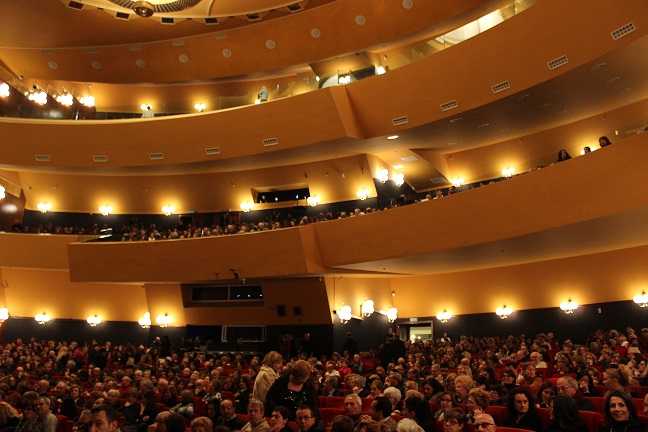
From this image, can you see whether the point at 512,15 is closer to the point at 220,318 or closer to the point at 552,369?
the point at 552,369

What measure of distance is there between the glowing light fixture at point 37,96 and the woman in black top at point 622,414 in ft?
57.1

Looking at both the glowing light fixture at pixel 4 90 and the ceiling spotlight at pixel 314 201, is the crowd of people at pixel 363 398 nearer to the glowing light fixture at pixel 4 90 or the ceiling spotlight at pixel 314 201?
the ceiling spotlight at pixel 314 201

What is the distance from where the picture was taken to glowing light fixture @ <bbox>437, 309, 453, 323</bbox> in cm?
1512

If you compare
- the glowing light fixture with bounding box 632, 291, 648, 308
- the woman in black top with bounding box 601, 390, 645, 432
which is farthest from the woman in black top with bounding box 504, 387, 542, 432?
the glowing light fixture with bounding box 632, 291, 648, 308

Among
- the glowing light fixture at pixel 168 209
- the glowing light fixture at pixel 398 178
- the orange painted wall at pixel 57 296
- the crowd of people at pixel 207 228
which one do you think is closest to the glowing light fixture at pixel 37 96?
the crowd of people at pixel 207 228

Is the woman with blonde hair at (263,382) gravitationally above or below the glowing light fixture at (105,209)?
below

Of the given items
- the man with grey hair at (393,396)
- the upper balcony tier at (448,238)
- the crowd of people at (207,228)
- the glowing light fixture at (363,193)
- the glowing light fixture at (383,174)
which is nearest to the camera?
the man with grey hair at (393,396)

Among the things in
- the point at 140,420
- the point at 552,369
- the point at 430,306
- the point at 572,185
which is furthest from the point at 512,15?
the point at 140,420

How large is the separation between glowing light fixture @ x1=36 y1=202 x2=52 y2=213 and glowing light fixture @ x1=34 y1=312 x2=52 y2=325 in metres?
3.33

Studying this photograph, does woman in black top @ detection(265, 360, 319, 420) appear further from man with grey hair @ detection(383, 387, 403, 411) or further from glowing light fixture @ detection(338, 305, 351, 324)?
glowing light fixture @ detection(338, 305, 351, 324)

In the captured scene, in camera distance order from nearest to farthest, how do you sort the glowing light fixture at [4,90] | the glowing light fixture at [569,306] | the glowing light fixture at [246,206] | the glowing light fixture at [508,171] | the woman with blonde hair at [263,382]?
the woman with blonde hair at [263,382]
the glowing light fixture at [569,306]
the glowing light fixture at [508,171]
the glowing light fixture at [4,90]
the glowing light fixture at [246,206]

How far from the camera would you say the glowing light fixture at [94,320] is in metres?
17.5

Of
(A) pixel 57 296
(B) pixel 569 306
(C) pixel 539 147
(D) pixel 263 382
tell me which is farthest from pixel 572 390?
(A) pixel 57 296

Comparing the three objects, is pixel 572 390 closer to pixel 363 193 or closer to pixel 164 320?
pixel 363 193
